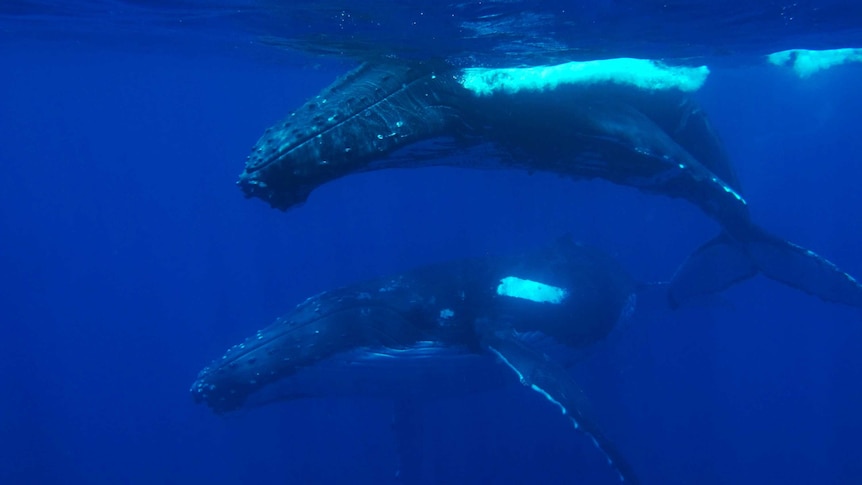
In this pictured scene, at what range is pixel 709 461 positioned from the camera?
71.1 feet

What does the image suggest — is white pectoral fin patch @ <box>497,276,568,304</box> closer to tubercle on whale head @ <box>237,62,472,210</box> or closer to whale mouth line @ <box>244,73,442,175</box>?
tubercle on whale head @ <box>237,62,472,210</box>

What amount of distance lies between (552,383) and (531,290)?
2.72 m

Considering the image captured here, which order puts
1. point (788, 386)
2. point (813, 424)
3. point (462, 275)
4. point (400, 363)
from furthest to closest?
point (788, 386), point (813, 424), point (462, 275), point (400, 363)

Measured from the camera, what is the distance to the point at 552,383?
8.67 metres

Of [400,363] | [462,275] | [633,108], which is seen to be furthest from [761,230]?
[400,363]

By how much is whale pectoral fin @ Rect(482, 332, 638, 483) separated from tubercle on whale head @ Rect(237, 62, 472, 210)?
3780mm

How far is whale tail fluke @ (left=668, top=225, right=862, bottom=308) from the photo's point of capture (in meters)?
10.1

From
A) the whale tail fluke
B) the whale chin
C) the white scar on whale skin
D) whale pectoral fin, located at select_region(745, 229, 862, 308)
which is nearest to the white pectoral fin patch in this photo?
the whale chin

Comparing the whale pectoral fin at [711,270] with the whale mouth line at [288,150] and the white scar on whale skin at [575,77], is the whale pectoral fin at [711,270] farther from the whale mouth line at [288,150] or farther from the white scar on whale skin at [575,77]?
the whale mouth line at [288,150]

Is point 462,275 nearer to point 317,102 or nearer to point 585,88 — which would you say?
point 585,88

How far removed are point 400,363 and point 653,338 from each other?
55.5 feet

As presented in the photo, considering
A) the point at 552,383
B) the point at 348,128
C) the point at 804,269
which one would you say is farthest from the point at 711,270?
the point at 348,128

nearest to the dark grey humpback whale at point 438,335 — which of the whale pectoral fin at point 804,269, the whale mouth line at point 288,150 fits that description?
the whale pectoral fin at point 804,269

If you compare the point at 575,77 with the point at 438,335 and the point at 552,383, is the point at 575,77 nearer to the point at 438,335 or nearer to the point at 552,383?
the point at 552,383
